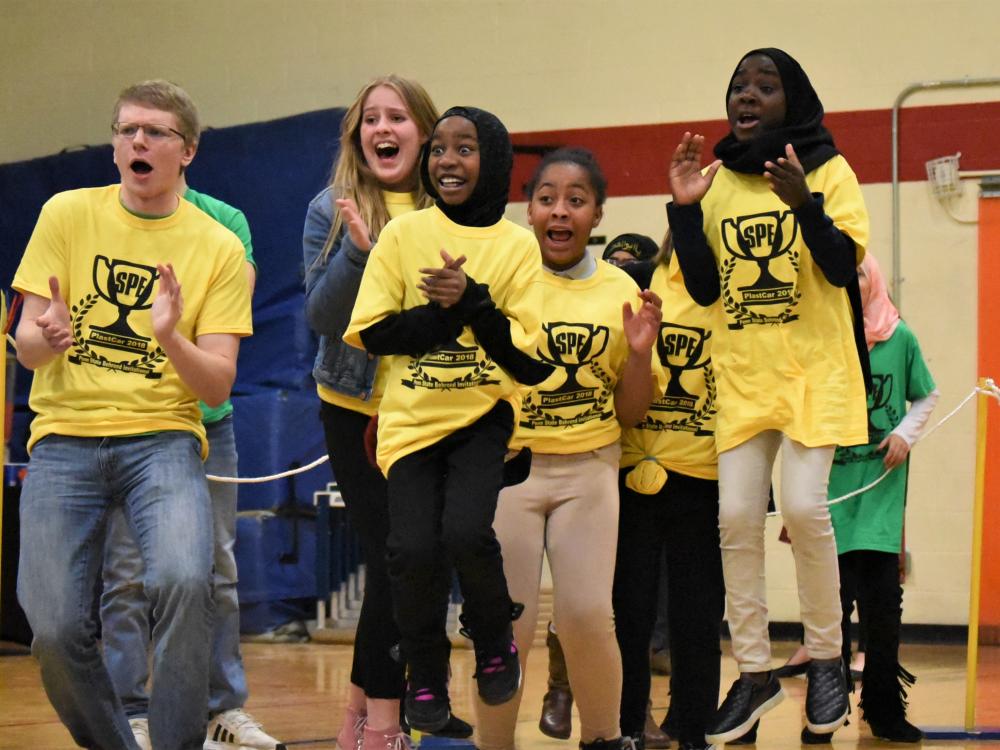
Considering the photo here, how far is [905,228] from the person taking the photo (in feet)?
25.8

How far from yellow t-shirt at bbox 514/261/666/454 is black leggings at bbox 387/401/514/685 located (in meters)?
0.53

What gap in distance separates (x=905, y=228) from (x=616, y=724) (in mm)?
4774

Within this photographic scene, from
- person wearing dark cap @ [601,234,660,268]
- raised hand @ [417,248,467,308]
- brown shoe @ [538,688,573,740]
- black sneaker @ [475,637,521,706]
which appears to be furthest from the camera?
person wearing dark cap @ [601,234,660,268]

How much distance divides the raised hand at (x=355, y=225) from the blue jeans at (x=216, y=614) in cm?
99

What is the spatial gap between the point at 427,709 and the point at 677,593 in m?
1.10

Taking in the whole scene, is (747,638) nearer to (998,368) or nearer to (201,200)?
(201,200)

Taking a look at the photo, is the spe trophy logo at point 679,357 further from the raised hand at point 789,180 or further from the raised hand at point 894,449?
the raised hand at point 894,449

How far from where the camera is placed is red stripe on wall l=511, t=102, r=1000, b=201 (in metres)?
7.76

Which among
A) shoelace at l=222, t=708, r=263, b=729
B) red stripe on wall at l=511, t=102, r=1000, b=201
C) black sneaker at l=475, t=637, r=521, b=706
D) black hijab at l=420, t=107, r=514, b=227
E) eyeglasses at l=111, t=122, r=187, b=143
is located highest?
red stripe on wall at l=511, t=102, r=1000, b=201

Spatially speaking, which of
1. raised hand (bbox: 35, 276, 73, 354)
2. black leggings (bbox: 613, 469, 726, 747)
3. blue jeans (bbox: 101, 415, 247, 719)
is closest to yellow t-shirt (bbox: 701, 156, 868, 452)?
black leggings (bbox: 613, 469, 726, 747)

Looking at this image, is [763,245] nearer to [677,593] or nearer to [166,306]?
[677,593]

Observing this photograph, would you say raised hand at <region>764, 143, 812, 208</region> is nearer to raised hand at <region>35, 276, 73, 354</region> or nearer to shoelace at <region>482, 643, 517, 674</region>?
shoelace at <region>482, 643, 517, 674</region>

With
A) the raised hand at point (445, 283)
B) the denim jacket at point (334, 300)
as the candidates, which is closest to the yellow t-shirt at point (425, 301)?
the raised hand at point (445, 283)

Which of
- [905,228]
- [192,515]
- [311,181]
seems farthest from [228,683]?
[905,228]
